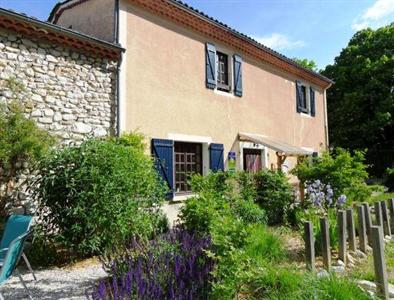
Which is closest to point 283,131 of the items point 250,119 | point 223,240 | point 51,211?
point 250,119

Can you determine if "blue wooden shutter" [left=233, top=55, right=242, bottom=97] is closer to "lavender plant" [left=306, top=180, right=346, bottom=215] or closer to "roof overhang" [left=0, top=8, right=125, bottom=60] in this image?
"roof overhang" [left=0, top=8, right=125, bottom=60]

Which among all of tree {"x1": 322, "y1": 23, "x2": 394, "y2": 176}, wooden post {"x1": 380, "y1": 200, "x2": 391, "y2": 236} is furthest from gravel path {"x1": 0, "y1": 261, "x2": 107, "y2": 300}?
tree {"x1": 322, "y1": 23, "x2": 394, "y2": 176}

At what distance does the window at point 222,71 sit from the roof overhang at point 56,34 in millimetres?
4519

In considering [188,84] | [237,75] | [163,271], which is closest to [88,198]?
[163,271]

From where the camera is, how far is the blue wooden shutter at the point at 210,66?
1170 cm

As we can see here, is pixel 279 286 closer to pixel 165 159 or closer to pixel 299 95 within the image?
pixel 165 159

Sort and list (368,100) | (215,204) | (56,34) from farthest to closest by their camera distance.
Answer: (368,100) < (56,34) < (215,204)

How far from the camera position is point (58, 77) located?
8117 millimetres

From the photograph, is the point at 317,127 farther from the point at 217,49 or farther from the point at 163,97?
the point at 163,97

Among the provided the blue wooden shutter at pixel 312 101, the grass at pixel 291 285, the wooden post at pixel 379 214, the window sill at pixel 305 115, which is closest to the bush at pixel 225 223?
the grass at pixel 291 285

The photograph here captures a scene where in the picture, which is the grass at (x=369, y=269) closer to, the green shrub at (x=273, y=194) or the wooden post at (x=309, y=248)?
the wooden post at (x=309, y=248)

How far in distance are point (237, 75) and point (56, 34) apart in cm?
671

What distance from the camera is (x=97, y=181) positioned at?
6.20m

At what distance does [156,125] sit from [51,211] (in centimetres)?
422
